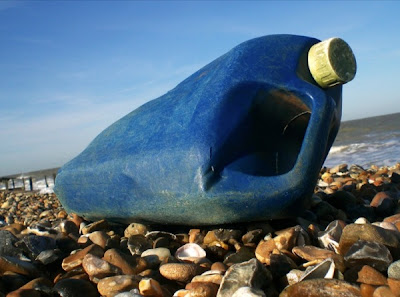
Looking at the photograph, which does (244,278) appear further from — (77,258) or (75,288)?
(77,258)

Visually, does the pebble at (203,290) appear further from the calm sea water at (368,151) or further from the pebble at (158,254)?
the calm sea water at (368,151)

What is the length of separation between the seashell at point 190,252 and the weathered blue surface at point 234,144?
0.20 meters

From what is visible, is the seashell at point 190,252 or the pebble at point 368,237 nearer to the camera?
the pebble at point 368,237

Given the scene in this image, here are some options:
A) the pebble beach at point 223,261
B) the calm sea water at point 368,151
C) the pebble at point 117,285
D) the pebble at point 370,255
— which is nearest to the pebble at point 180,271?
the pebble beach at point 223,261

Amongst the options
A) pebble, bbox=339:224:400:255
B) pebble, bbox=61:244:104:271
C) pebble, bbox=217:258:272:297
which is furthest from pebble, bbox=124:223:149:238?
pebble, bbox=339:224:400:255

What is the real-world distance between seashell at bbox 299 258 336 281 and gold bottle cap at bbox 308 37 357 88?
4.07 feet

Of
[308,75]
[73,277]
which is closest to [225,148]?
[308,75]

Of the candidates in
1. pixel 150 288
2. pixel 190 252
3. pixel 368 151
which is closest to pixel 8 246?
pixel 190 252

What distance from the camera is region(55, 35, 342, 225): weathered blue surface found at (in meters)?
2.51

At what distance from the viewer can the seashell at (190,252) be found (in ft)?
8.15

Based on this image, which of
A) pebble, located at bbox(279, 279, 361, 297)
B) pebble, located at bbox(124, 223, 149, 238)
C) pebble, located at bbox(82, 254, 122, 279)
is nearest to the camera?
pebble, located at bbox(279, 279, 361, 297)

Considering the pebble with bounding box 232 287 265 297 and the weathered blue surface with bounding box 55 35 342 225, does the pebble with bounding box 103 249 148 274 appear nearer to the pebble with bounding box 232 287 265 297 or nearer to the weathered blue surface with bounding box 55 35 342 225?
the weathered blue surface with bounding box 55 35 342 225

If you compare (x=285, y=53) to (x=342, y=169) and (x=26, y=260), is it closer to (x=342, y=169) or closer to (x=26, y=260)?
(x=26, y=260)

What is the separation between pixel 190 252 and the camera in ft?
8.34
